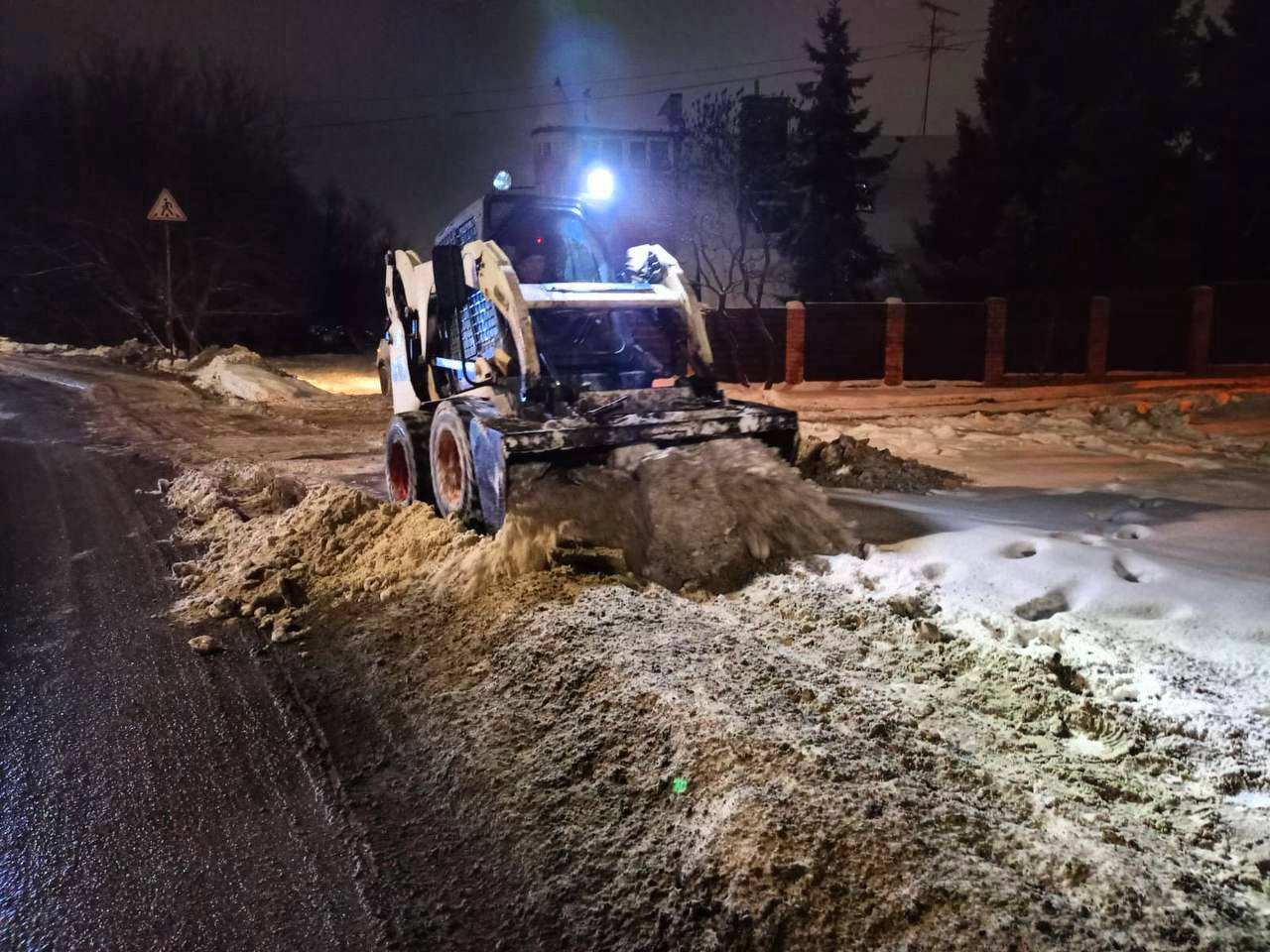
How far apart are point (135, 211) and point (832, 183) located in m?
22.7

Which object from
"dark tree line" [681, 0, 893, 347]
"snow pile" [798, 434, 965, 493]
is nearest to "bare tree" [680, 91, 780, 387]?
"dark tree line" [681, 0, 893, 347]

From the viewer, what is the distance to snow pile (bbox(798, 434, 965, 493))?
28.0 feet

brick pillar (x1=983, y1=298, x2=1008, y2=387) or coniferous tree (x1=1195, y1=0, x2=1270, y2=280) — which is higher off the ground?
coniferous tree (x1=1195, y1=0, x2=1270, y2=280)

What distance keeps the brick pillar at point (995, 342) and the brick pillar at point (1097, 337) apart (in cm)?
207

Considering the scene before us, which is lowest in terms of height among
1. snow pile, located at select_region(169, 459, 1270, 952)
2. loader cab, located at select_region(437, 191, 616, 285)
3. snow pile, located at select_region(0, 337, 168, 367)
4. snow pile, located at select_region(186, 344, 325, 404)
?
snow pile, located at select_region(169, 459, 1270, 952)

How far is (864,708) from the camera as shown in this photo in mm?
4117

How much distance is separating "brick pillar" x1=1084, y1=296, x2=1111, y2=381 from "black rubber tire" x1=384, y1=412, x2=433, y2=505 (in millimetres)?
18247

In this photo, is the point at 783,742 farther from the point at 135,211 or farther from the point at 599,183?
the point at 135,211

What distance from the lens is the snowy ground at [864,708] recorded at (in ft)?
9.86

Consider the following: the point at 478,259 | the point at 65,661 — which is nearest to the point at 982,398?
the point at 478,259

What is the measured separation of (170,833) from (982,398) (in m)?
17.2

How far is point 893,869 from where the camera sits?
9.94ft

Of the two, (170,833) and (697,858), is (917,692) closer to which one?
(697,858)

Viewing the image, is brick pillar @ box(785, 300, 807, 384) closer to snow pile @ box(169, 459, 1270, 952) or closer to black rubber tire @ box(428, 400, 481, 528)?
black rubber tire @ box(428, 400, 481, 528)
